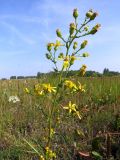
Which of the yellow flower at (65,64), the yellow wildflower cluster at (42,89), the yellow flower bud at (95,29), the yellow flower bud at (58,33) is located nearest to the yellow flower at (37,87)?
the yellow wildflower cluster at (42,89)

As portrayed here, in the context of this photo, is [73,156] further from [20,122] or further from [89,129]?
[20,122]

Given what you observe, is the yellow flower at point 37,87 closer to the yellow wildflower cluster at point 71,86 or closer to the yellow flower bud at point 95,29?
the yellow wildflower cluster at point 71,86

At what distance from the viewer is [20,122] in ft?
19.6

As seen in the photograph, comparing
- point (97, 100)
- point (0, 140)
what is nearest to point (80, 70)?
point (0, 140)

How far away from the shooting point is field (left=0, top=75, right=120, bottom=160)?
14.7 feet

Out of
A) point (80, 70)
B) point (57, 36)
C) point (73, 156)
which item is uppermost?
point (57, 36)

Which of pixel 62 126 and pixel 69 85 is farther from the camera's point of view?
pixel 62 126

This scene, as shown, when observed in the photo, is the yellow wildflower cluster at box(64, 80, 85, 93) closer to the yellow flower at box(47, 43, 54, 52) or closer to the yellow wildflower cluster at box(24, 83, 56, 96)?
the yellow wildflower cluster at box(24, 83, 56, 96)

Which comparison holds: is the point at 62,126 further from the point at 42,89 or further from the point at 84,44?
the point at 84,44

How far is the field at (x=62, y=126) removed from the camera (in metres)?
4.49

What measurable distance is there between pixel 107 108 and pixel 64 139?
1.48 metres

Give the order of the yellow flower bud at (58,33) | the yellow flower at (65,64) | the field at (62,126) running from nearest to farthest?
the yellow flower at (65,64), the yellow flower bud at (58,33), the field at (62,126)

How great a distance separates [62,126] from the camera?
5.16 metres

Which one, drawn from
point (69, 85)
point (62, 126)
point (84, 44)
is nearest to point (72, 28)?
point (84, 44)
